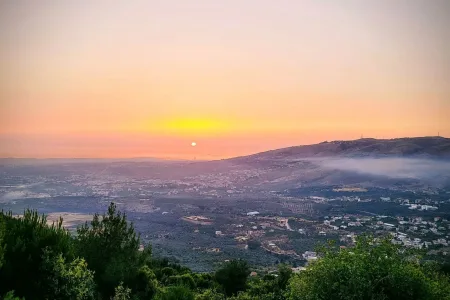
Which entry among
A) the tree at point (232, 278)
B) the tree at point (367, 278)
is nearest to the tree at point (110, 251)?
the tree at point (367, 278)

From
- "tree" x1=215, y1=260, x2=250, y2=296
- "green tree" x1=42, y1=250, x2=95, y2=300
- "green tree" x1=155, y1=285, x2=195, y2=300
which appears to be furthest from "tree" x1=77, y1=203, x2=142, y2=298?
"tree" x1=215, y1=260, x2=250, y2=296

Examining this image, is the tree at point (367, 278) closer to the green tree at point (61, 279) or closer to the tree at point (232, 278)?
the green tree at point (61, 279)

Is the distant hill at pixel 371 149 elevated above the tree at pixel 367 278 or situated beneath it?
elevated above

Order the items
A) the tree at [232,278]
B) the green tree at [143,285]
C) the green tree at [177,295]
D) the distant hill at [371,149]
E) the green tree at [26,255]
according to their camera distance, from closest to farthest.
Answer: the green tree at [26,255], the green tree at [177,295], the green tree at [143,285], the tree at [232,278], the distant hill at [371,149]

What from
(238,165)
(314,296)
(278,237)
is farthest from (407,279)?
(238,165)

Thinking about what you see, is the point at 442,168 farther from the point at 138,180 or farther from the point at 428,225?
the point at 138,180
